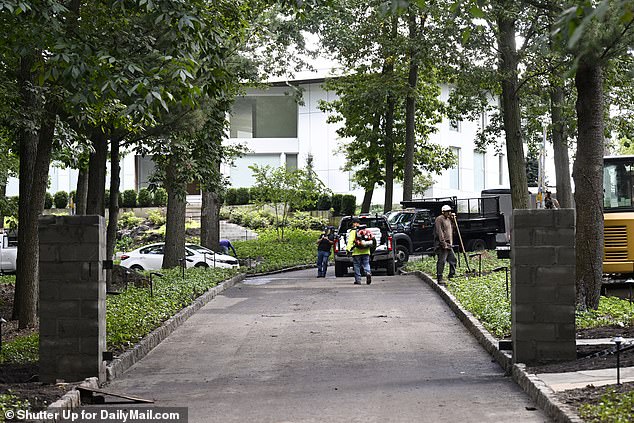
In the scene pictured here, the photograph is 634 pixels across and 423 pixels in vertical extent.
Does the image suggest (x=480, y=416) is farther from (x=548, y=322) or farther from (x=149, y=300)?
(x=149, y=300)

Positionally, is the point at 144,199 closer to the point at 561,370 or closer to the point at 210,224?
the point at 210,224

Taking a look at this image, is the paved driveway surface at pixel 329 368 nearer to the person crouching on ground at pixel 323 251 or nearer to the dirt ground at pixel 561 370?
the dirt ground at pixel 561 370

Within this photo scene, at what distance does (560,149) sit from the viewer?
37.2 metres

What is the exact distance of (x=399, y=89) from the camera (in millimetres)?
40875

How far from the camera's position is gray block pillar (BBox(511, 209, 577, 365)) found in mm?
12578

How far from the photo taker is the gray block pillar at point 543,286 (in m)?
12.6

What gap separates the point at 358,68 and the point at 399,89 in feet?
9.19

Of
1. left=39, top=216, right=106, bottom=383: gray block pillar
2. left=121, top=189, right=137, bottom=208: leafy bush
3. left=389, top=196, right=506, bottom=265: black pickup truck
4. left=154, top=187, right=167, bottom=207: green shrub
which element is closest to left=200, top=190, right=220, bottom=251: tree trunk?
left=389, top=196, right=506, bottom=265: black pickup truck

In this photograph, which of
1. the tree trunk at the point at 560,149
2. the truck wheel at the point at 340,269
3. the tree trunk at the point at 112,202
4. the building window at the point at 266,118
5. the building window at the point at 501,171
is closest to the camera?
the tree trunk at the point at 112,202

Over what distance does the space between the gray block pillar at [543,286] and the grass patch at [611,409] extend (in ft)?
9.88

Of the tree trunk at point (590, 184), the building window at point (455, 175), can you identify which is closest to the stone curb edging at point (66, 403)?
the tree trunk at point (590, 184)

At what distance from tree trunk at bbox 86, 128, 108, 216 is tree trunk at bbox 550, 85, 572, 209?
1700cm

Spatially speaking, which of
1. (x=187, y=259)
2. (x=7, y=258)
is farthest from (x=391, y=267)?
(x=7, y=258)

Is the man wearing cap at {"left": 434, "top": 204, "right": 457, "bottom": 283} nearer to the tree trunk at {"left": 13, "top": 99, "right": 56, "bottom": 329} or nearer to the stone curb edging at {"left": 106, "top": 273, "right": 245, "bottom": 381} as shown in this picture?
the stone curb edging at {"left": 106, "top": 273, "right": 245, "bottom": 381}
